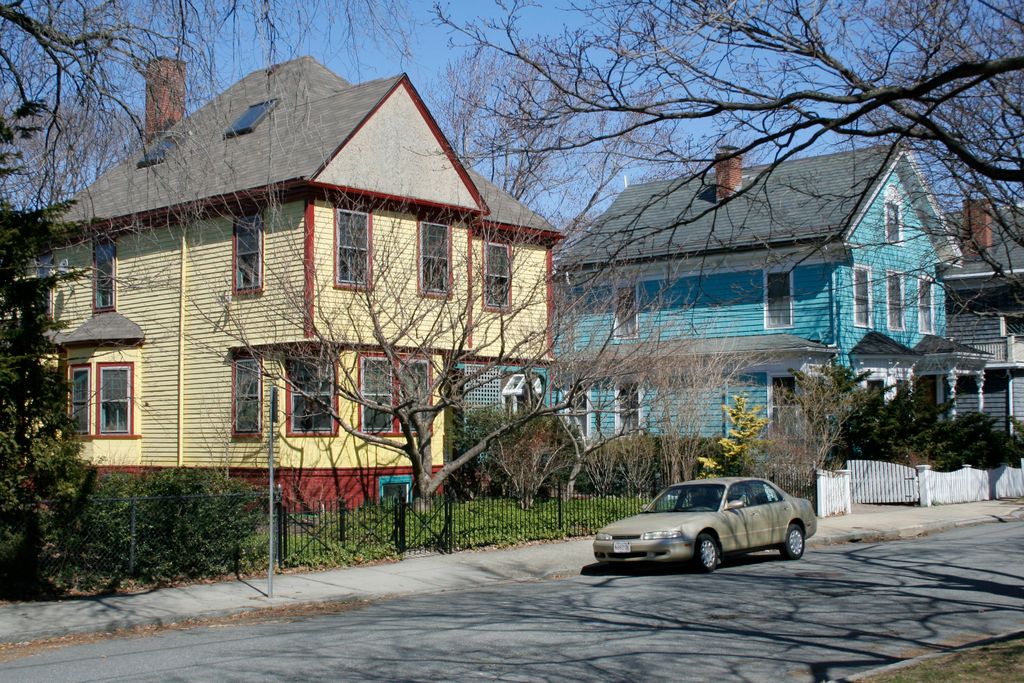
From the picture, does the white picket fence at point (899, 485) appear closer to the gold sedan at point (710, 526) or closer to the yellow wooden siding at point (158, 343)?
the gold sedan at point (710, 526)


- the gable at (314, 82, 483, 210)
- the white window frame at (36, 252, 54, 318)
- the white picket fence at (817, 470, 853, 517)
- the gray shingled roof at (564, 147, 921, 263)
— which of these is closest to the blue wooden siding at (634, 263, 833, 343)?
the gray shingled roof at (564, 147, 921, 263)

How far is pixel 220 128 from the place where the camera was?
10.8 metres

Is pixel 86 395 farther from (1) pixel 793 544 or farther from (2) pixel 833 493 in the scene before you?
(2) pixel 833 493

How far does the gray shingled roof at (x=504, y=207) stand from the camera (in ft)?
83.7

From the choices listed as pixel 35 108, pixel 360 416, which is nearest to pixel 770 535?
pixel 360 416

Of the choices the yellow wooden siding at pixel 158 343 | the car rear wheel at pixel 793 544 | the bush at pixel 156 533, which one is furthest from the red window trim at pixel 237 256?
the car rear wheel at pixel 793 544

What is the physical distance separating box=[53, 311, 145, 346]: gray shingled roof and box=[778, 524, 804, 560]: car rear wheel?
49.8 ft

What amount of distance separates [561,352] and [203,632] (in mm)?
10990

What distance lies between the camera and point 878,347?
31094 mm

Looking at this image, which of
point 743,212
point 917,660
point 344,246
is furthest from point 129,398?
point 917,660

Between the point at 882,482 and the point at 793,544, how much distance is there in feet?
34.6

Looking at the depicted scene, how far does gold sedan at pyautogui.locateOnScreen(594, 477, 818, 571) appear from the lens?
16.0m

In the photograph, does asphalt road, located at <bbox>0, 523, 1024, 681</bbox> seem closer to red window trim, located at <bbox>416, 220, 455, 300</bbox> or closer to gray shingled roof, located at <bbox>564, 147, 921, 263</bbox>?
gray shingled roof, located at <bbox>564, 147, 921, 263</bbox>

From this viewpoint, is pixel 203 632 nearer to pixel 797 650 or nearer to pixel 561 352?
pixel 797 650
